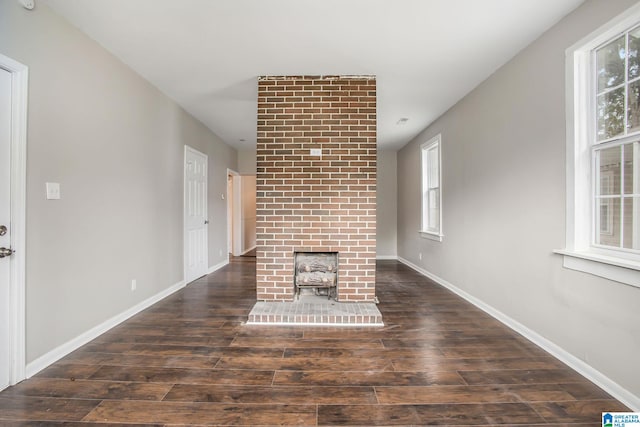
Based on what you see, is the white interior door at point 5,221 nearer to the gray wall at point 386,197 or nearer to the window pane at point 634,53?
the window pane at point 634,53

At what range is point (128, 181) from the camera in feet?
9.66

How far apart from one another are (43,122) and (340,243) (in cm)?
261

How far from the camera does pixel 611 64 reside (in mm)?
1902

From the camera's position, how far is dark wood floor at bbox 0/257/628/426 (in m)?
1.58

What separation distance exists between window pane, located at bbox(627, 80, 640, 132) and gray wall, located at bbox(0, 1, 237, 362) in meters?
3.83

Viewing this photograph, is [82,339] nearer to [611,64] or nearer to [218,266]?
[218,266]

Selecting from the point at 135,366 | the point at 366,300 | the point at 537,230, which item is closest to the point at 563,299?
the point at 537,230

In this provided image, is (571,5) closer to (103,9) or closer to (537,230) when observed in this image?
(537,230)

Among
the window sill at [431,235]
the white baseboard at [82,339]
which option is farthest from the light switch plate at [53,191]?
the window sill at [431,235]

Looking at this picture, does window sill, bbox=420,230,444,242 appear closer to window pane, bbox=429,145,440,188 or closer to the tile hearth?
window pane, bbox=429,145,440,188

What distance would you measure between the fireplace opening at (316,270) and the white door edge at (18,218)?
6.99 ft

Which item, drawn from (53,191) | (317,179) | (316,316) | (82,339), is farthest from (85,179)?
(316,316)

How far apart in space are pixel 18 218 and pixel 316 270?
7.82 ft

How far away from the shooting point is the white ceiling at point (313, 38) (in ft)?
6.77
